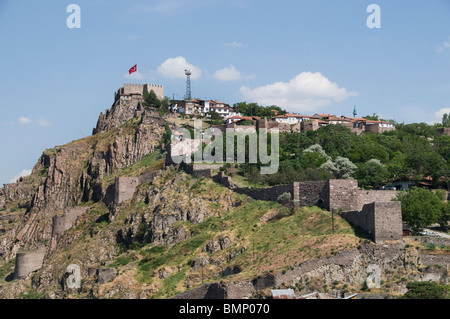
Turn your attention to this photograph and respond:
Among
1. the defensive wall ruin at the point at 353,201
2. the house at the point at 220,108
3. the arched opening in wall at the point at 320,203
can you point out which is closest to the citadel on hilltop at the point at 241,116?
the house at the point at 220,108

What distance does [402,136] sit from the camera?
326ft

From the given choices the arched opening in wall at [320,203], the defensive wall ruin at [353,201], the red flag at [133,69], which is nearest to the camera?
the defensive wall ruin at [353,201]

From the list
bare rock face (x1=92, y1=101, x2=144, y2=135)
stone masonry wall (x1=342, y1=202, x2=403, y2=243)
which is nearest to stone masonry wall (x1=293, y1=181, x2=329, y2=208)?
stone masonry wall (x1=342, y1=202, x2=403, y2=243)

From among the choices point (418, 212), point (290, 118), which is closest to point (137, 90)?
point (290, 118)

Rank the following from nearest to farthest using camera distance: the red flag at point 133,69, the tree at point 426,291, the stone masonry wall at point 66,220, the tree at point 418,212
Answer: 1. the tree at point 426,291
2. the tree at point 418,212
3. the stone masonry wall at point 66,220
4. the red flag at point 133,69

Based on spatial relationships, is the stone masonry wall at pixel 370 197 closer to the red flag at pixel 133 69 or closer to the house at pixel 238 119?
the house at pixel 238 119

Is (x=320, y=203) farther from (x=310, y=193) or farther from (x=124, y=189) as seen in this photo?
(x=124, y=189)

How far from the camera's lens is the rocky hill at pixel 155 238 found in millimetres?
45969

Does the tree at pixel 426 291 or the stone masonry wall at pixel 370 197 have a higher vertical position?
the stone masonry wall at pixel 370 197
